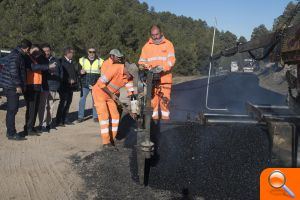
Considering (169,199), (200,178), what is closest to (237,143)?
(200,178)

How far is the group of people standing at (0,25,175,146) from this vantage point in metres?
7.12

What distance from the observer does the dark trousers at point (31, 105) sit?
7.95 m

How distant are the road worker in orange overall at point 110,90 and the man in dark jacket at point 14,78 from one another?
1.33 metres

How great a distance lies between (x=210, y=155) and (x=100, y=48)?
965 inches

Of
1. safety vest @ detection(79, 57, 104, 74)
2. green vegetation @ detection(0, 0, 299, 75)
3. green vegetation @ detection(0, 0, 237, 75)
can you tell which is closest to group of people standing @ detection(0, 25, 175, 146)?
safety vest @ detection(79, 57, 104, 74)

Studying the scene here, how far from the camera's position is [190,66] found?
151 ft

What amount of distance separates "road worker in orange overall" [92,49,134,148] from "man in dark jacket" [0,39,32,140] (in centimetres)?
133

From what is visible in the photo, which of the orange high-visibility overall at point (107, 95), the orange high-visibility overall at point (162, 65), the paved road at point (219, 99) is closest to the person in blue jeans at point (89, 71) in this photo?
the paved road at point (219, 99)

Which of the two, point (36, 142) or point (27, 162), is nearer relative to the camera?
point (27, 162)

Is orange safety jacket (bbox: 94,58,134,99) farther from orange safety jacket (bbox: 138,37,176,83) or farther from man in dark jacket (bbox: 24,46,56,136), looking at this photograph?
man in dark jacket (bbox: 24,46,56,136)

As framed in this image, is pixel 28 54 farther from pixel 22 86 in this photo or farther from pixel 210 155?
pixel 210 155

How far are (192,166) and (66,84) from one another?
4788 millimetres

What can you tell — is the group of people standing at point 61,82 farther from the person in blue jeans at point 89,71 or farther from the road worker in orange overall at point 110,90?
the person in blue jeans at point 89,71

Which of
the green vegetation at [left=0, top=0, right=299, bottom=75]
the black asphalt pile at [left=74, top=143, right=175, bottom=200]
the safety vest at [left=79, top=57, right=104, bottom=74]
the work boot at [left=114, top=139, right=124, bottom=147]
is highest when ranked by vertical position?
the green vegetation at [left=0, top=0, right=299, bottom=75]
